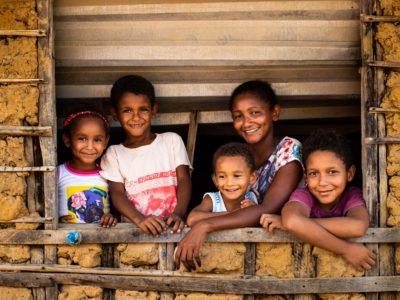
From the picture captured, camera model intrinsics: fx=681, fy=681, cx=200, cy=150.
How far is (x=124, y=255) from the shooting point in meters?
4.04

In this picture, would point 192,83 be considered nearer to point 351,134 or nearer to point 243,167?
point 243,167

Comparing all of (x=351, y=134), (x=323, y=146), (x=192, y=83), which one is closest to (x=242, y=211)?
(x=323, y=146)

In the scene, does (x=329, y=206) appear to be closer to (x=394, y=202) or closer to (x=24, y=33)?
(x=394, y=202)

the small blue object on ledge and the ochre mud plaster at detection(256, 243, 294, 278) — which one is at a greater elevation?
the small blue object on ledge

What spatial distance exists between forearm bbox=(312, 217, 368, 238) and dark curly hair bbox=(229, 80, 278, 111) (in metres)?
0.98

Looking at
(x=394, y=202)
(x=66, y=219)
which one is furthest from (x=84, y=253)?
(x=394, y=202)

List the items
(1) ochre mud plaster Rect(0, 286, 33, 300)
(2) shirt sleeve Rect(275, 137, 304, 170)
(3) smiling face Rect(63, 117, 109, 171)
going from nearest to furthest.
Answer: (1) ochre mud plaster Rect(0, 286, 33, 300), (2) shirt sleeve Rect(275, 137, 304, 170), (3) smiling face Rect(63, 117, 109, 171)

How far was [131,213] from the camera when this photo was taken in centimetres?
416

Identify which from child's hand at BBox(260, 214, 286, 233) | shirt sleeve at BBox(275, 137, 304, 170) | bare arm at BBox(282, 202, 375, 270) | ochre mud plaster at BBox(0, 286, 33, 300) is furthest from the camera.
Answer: shirt sleeve at BBox(275, 137, 304, 170)

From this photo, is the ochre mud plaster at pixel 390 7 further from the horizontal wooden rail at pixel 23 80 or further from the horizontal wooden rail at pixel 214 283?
the horizontal wooden rail at pixel 23 80

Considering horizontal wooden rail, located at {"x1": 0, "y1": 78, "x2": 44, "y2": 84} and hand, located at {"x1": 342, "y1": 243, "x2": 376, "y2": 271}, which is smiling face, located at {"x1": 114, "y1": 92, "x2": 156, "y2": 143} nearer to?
horizontal wooden rail, located at {"x1": 0, "y1": 78, "x2": 44, "y2": 84}

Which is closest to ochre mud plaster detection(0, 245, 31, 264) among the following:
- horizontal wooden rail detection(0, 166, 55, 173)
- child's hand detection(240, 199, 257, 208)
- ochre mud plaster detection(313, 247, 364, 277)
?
horizontal wooden rail detection(0, 166, 55, 173)

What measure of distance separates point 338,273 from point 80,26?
218 centimetres

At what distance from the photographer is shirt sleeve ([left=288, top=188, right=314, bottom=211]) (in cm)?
396
